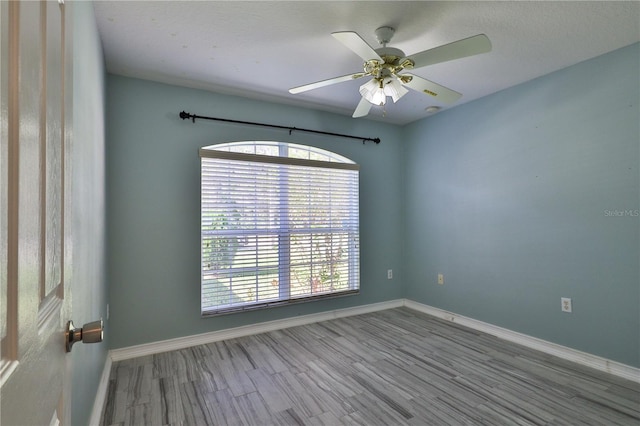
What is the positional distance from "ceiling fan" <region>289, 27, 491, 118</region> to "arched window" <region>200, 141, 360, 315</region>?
1240 mm

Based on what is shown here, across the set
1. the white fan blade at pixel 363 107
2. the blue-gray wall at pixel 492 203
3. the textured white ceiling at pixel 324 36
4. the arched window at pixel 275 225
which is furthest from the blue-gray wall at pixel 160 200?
the white fan blade at pixel 363 107

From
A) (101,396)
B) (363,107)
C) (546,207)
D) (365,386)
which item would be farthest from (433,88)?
(101,396)

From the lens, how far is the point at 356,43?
1707mm

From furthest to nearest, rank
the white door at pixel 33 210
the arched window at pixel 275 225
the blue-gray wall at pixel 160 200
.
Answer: the arched window at pixel 275 225 → the blue-gray wall at pixel 160 200 → the white door at pixel 33 210

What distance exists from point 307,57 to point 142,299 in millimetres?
2498

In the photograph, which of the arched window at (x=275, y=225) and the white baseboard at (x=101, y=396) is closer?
the white baseboard at (x=101, y=396)

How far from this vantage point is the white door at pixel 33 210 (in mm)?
371

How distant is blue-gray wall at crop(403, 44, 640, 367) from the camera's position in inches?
92.9

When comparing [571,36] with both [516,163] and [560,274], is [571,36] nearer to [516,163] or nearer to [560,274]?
[516,163]

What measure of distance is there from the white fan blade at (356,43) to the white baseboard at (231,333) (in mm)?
2686

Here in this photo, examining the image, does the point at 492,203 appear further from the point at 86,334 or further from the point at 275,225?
the point at 86,334

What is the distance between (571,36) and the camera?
7.18 feet

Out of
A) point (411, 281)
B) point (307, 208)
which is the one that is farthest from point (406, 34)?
point (411, 281)

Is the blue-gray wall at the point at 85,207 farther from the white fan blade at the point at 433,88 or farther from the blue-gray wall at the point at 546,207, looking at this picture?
the blue-gray wall at the point at 546,207
